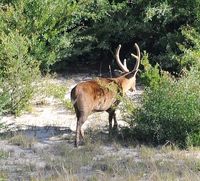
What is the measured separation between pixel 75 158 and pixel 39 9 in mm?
6118

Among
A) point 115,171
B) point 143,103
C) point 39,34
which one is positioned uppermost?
point 39,34

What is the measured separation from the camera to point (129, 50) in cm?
1697

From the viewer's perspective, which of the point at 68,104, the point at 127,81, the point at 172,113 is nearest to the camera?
the point at 172,113

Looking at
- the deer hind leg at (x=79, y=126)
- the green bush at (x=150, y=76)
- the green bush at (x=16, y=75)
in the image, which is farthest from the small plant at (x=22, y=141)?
the green bush at (x=150, y=76)

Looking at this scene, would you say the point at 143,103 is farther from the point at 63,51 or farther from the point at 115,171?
the point at 63,51

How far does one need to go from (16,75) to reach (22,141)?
7.27 ft

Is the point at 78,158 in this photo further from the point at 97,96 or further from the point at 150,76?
the point at 150,76

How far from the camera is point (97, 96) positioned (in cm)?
1056

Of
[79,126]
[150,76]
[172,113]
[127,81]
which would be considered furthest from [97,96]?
[172,113]

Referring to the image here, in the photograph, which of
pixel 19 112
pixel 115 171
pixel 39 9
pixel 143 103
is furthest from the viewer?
pixel 39 9

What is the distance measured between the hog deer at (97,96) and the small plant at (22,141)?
2.74 feet

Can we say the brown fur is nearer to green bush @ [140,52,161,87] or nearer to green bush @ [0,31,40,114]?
green bush @ [140,52,161,87]

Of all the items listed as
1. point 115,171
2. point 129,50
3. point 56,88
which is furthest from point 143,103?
point 129,50

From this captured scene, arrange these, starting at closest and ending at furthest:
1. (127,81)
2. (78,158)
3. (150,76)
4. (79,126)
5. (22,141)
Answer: (78,158) → (79,126) → (22,141) → (150,76) → (127,81)
